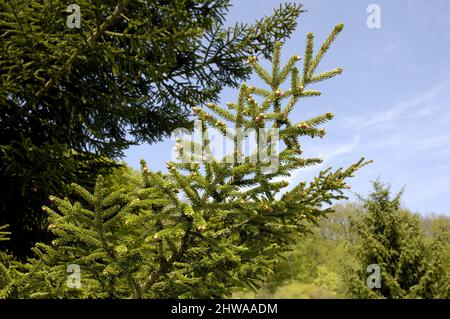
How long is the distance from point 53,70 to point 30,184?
5.37 feet

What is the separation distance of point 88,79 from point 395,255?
10.2 m

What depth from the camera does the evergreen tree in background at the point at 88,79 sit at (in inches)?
183

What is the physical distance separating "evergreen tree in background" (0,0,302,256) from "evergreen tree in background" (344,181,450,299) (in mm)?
7337

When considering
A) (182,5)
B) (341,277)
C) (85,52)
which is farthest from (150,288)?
(341,277)

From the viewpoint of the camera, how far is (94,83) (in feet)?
19.4

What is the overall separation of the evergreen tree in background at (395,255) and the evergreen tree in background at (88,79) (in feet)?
24.1

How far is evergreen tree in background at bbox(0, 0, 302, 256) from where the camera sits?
4656mm

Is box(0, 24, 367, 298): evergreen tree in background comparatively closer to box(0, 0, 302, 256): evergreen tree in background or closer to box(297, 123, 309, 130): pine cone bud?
box(297, 123, 309, 130): pine cone bud

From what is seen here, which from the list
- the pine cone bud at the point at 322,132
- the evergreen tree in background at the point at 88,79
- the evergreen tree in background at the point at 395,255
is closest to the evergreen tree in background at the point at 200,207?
the pine cone bud at the point at 322,132

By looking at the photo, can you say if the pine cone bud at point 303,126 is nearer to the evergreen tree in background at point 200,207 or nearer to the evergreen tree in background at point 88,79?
the evergreen tree in background at point 200,207

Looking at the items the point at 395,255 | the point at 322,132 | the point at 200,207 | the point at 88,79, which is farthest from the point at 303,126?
the point at 395,255

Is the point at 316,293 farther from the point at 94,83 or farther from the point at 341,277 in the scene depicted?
the point at 94,83

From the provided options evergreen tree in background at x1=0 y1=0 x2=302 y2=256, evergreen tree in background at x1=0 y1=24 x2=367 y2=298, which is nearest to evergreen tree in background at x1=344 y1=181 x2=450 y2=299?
evergreen tree in background at x1=0 y1=0 x2=302 y2=256

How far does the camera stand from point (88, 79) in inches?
238
